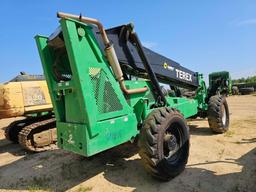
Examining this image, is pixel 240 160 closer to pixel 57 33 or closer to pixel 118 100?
pixel 118 100

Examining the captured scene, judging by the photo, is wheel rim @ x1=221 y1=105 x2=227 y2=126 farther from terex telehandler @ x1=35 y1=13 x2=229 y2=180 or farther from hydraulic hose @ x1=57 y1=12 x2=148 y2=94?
hydraulic hose @ x1=57 y1=12 x2=148 y2=94

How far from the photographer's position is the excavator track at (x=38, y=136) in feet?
23.6

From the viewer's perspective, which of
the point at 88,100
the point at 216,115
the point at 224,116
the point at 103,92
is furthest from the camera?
the point at 224,116

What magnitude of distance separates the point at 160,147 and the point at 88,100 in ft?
4.68

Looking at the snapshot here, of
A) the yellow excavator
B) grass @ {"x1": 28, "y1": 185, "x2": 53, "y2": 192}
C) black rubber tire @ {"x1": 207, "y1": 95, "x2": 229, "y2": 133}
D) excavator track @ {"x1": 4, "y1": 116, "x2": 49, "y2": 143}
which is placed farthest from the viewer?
excavator track @ {"x1": 4, "y1": 116, "x2": 49, "y2": 143}

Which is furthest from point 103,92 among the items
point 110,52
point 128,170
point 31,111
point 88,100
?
point 31,111

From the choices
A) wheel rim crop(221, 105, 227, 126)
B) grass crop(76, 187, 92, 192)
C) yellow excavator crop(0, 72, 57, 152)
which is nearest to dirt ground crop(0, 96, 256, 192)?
grass crop(76, 187, 92, 192)

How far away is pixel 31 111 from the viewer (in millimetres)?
7613

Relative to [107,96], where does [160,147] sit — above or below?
below

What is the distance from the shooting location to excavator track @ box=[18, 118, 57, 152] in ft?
23.6

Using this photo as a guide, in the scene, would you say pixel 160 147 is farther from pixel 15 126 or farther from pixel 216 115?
pixel 15 126

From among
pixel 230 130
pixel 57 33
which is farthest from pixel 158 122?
pixel 230 130

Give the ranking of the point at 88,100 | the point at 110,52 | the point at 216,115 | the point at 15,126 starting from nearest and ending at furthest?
1. the point at 88,100
2. the point at 110,52
3. the point at 216,115
4. the point at 15,126

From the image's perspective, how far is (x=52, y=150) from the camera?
285 inches
